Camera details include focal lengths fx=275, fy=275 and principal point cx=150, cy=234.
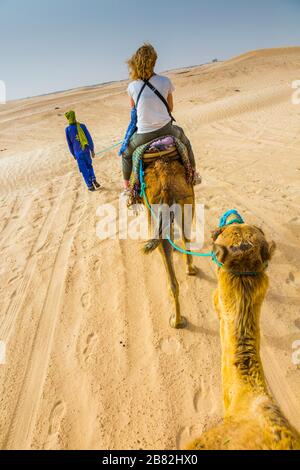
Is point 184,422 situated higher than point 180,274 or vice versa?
point 180,274

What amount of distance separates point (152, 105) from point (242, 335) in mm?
3033

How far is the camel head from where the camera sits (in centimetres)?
156

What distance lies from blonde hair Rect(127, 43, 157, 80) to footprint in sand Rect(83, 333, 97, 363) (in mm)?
3437

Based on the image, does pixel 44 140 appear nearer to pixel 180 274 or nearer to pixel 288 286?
pixel 180 274

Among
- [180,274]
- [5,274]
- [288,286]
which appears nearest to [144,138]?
[180,274]

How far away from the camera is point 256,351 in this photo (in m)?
1.58

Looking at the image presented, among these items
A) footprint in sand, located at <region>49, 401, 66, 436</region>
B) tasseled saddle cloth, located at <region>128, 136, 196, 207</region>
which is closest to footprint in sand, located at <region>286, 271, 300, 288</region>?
tasseled saddle cloth, located at <region>128, 136, 196, 207</region>

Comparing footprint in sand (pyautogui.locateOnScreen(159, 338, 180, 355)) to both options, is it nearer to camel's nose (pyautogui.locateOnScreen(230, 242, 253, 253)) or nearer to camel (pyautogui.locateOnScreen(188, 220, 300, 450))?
camel (pyautogui.locateOnScreen(188, 220, 300, 450))

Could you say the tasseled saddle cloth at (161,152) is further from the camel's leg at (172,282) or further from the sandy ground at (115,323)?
the sandy ground at (115,323)

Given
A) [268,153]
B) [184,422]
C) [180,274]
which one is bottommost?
[184,422]

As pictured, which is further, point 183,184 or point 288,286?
point 288,286

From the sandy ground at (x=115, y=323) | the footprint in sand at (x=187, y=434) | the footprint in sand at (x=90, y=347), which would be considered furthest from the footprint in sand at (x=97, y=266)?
the footprint in sand at (x=187, y=434)

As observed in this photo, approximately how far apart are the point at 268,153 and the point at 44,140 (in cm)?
1288

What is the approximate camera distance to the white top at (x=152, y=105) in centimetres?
352
